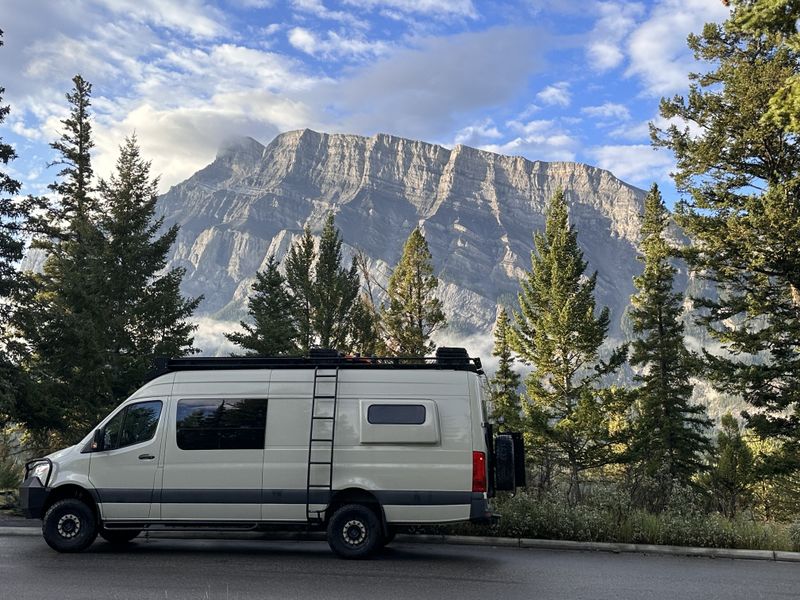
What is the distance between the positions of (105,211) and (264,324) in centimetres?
1057

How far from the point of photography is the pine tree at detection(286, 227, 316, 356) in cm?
3659

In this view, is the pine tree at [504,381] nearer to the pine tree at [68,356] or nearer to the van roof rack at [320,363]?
the pine tree at [68,356]

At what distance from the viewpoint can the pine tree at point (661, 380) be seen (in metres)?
37.7

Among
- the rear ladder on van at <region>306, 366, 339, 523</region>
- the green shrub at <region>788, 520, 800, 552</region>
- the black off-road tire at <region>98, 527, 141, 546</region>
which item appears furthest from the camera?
the green shrub at <region>788, 520, 800, 552</region>

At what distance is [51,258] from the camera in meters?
35.0

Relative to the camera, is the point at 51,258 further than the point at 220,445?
Yes

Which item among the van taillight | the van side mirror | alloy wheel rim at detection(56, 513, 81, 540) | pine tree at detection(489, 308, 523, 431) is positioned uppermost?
pine tree at detection(489, 308, 523, 431)

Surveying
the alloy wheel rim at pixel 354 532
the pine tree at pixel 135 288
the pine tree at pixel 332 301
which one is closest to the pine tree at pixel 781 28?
the alloy wheel rim at pixel 354 532

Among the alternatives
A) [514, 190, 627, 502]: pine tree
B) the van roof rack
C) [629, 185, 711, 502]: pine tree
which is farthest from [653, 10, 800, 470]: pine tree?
the van roof rack

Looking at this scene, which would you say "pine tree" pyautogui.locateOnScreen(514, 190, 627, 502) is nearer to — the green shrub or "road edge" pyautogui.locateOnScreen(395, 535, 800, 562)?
the green shrub

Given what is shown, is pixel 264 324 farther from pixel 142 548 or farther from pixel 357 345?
pixel 142 548

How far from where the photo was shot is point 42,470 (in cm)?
998

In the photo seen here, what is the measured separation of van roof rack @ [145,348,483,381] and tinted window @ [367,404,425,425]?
63 cm

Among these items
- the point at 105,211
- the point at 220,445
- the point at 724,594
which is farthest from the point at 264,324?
the point at 724,594
